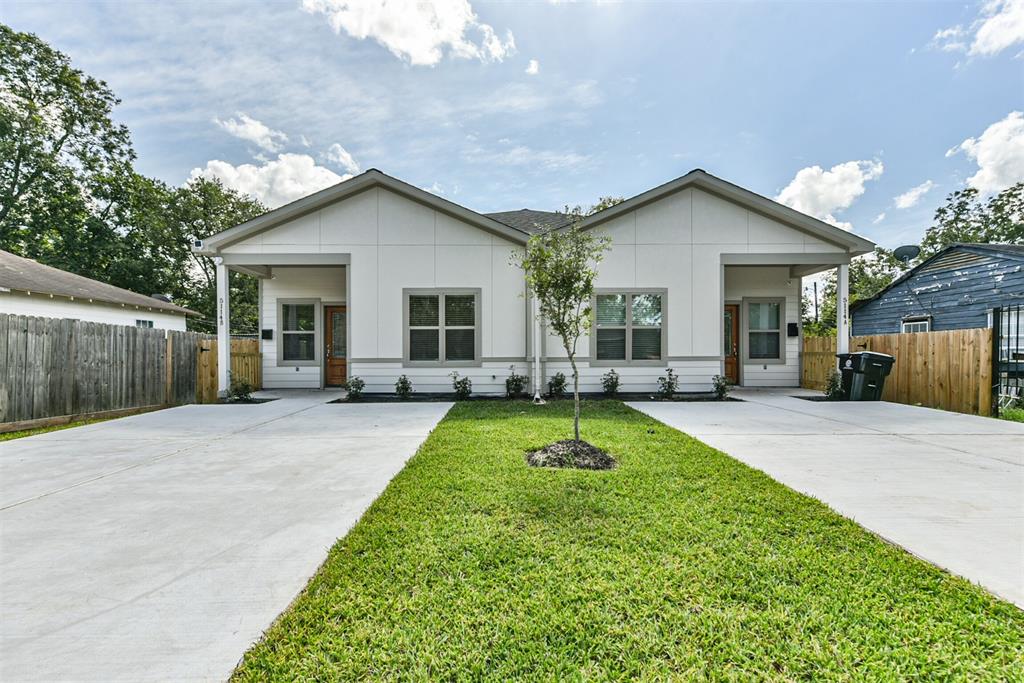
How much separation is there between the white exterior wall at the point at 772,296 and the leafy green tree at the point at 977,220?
18.2m

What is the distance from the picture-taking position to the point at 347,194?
9891 millimetres

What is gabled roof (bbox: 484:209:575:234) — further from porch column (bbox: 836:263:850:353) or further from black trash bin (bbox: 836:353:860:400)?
black trash bin (bbox: 836:353:860:400)

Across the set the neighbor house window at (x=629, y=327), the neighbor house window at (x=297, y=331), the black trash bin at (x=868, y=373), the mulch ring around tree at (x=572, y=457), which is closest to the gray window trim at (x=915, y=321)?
the black trash bin at (x=868, y=373)

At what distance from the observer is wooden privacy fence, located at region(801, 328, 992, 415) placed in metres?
7.86

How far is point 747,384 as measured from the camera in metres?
11.9

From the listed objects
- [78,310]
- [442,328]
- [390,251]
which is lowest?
[442,328]

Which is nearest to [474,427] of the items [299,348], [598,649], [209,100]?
[598,649]

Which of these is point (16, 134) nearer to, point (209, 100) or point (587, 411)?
point (209, 100)

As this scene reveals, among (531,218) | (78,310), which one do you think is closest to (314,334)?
(531,218)

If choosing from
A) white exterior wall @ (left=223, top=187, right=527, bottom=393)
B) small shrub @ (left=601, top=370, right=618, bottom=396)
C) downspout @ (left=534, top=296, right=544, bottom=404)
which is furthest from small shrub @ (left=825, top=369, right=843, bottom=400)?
white exterior wall @ (left=223, top=187, right=527, bottom=393)

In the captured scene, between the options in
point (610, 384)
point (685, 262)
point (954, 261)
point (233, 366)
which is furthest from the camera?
point (954, 261)

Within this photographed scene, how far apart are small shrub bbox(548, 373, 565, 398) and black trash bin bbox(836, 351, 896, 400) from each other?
20.2 ft

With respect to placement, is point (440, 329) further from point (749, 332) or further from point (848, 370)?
point (848, 370)

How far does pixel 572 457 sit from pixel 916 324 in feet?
55.5
